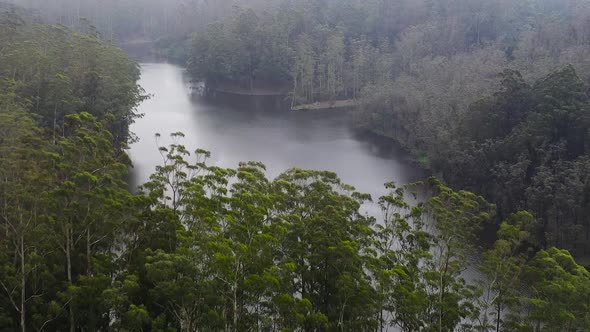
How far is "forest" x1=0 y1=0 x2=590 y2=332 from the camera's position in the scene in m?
14.0

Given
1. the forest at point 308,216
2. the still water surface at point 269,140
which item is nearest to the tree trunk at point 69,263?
the forest at point 308,216

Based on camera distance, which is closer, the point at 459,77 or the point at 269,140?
the point at 459,77

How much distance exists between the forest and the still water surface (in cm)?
221

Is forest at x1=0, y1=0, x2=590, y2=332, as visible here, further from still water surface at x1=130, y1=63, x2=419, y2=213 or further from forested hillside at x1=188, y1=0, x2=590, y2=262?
still water surface at x1=130, y1=63, x2=419, y2=213

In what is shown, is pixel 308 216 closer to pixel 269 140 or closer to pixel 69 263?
pixel 69 263

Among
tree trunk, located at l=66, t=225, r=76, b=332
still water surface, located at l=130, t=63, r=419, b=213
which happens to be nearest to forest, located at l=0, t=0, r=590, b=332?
tree trunk, located at l=66, t=225, r=76, b=332

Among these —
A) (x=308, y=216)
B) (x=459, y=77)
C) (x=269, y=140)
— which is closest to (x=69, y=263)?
(x=308, y=216)

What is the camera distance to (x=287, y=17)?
6756 cm

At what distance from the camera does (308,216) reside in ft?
56.1

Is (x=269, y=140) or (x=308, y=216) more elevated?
(x=308, y=216)

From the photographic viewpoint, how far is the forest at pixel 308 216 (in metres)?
14.0

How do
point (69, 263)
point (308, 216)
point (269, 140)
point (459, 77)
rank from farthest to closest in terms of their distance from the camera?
point (269, 140) < point (459, 77) < point (308, 216) < point (69, 263)

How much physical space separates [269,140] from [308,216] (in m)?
26.4

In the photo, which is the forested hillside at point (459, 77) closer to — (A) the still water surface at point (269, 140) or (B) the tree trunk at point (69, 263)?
(A) the still water surface at point (269, 140)
